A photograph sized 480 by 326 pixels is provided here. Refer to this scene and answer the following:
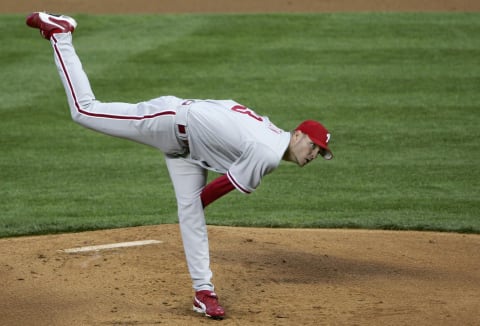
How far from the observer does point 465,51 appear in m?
14.1

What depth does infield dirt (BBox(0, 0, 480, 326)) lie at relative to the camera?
6.12 metres

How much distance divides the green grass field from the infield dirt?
0.61 m

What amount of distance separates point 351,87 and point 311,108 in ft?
3.11

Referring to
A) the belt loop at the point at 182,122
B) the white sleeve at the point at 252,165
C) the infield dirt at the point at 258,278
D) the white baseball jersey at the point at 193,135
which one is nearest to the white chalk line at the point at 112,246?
the infield dirt at the point at 258,278

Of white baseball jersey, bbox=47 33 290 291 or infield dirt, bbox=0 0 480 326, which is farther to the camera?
infield dirt, bbox=0 0 480 326

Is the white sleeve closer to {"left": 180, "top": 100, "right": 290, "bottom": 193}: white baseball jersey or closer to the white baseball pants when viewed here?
{"left": 180, "top": 100, "right": 290, "bottom": 193}: white baseball jersey

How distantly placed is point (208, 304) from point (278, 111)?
6255mm

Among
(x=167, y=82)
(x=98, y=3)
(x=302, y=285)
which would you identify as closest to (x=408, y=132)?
(x=167, y=82)

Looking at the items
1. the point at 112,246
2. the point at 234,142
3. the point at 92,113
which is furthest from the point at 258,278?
the point at 92,113

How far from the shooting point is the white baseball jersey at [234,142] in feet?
18.8

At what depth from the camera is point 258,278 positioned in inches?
274

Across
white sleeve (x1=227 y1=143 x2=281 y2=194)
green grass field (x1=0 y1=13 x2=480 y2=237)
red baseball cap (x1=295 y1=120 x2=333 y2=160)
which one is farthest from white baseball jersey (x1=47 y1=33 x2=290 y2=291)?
green grass field (x1=0 y1=13 x2=480 y2=237)

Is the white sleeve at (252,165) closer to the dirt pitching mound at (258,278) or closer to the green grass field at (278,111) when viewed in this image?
the dirt pitching mound at (258,278)

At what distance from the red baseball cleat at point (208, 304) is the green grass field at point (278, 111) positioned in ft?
8.37
